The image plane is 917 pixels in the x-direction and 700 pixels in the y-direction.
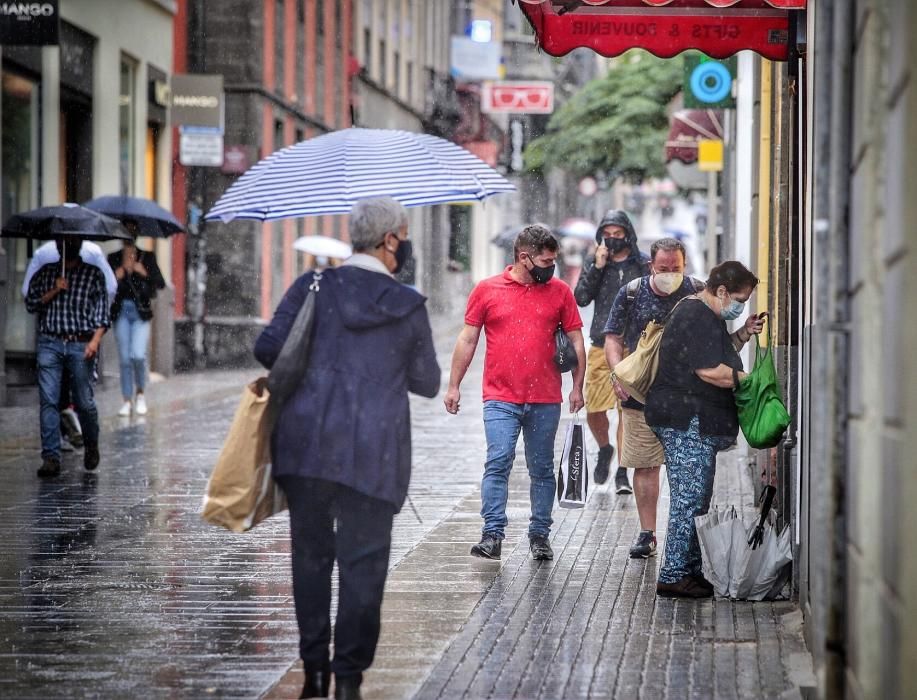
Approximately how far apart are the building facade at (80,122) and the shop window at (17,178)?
11mm

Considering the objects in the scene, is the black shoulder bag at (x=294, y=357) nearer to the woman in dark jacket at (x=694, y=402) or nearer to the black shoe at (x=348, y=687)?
the black shoe at (x=348, y=687)

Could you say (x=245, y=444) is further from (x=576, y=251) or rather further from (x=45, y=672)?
(x=576, y=251)

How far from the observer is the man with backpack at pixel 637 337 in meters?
9.27

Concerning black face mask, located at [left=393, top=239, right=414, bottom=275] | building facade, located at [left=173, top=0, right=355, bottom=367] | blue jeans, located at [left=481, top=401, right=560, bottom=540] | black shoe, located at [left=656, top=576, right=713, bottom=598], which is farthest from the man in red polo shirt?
building facade, located at [left=173, top=0, right=355, bottom=367]

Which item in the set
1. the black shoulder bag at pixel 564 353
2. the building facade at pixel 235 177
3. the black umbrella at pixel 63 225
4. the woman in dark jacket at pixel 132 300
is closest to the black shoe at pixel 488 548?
the black shoulder bag at pixel 564 353

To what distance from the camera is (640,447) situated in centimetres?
930

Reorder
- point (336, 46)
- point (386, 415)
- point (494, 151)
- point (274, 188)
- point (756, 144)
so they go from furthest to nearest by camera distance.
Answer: point (494, 151) < point (336, 46) < point (756, 144) < point (274, 188) < point (386, 415)

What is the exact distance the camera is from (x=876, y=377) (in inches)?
177

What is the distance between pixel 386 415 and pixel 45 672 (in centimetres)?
173

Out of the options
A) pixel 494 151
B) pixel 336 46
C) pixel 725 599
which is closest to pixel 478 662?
pixel 725 599

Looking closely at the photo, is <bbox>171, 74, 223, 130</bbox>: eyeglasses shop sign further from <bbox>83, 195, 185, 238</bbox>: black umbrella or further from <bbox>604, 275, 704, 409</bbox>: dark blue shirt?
<bbox>604, 275, 704, 409</bbox>: dark blue shirt

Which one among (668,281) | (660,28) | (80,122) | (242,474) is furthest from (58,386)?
(80,122)

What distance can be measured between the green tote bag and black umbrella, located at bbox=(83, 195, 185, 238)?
33.9 feet

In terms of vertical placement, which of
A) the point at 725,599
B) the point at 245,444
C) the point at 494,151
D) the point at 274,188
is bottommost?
the point at 725,599
